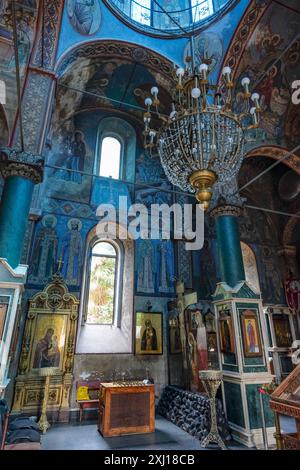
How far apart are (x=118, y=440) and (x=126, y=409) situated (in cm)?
54

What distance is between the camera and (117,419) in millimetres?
5363

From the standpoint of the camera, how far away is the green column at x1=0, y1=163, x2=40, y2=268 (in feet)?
15.8

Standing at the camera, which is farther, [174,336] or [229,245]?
[174,336]

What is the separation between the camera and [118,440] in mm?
5023

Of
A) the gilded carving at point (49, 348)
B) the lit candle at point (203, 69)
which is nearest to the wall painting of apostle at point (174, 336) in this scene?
the gilded carving at point (49, 348)

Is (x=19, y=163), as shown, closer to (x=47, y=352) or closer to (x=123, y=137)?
(x=47, y=352)

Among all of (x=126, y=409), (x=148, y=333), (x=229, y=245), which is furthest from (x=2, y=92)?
(x=126, y=409)

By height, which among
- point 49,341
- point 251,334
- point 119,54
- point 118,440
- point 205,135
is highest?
point 119,54

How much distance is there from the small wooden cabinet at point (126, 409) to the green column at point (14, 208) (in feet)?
10.3

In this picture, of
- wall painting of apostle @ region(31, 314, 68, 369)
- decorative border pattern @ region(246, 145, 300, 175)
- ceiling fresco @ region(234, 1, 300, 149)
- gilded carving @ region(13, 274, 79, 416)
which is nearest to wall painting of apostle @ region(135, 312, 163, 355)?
gilded carving @ region(13, 274, 79, 416)

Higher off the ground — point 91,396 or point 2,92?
point 2,92

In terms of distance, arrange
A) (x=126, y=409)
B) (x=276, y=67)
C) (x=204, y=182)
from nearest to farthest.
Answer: (x=204, y=182) → (x=126, y=409) → (x=276, y=67)

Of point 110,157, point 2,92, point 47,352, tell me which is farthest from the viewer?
point 110,157

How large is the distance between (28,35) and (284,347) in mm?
12005
